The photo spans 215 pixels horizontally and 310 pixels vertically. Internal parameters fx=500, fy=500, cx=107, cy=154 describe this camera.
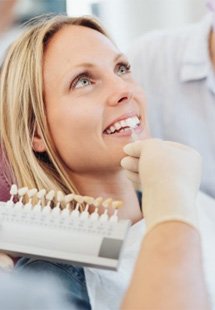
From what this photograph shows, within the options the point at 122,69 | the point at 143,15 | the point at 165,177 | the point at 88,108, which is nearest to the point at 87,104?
the point at 88,108

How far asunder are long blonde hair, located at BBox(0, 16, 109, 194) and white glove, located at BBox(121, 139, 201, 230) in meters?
0.15

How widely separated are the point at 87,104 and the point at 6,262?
0.94ft

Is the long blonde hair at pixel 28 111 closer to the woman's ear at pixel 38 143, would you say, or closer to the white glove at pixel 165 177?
the woman's ear at pixel 38 143

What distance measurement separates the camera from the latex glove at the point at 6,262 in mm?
725

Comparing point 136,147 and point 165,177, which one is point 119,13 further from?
point 165,177

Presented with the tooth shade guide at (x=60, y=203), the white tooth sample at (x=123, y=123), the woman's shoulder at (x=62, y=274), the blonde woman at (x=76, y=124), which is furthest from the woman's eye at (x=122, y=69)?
the woman's shoulder at (x=62, y=274)

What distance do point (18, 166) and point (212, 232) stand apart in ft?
1.19

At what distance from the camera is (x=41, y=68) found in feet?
2.79

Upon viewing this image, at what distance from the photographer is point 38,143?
0.87m

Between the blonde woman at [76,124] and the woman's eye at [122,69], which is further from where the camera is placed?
the woman's eye at [122,69]

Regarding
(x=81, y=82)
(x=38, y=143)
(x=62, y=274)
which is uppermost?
(x=81, y=82)

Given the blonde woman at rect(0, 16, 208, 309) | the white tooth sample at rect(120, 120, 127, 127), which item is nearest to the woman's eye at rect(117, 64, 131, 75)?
the blonde woman at rect(0, 16, 208, 309)

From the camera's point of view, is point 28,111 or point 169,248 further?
point 28,111

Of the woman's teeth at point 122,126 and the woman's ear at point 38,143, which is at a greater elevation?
the woman's teeth at point 122,126
